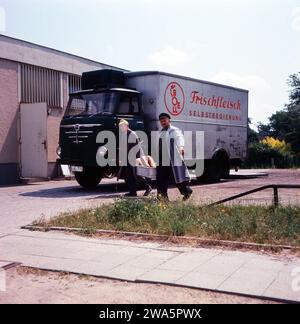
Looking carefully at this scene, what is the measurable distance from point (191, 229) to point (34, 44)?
13.3 metres

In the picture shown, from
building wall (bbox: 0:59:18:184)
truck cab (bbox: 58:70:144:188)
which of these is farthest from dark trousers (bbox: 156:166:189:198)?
building wall (bbox: 0:59:18:184)

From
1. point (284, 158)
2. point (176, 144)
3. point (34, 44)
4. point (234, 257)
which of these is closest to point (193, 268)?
point (234, 257)

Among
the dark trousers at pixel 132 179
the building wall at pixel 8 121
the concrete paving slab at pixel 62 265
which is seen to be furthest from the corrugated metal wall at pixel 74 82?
the concrete paving slab at pixel 62 265

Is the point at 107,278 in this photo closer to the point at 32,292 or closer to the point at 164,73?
the point at 32,292

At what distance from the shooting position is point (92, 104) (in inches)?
519

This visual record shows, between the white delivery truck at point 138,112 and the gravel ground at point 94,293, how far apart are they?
7.49 metres

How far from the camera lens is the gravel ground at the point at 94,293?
4.31 m

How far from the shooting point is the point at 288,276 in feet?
15.9

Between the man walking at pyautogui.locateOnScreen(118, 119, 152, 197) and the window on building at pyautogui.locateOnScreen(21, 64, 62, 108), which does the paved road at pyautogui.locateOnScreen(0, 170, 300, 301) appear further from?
the window on building at pyautogui.locateOnScreen(21, 64, 62, 108)

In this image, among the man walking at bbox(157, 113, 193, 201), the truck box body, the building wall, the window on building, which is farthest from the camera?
the window on building

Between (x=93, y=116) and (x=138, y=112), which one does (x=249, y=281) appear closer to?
(x=93, y=116)

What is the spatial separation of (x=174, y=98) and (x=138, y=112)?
4.86 ft

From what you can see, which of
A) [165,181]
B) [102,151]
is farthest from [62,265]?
[102,151]

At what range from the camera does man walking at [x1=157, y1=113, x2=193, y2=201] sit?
33.1 feet
